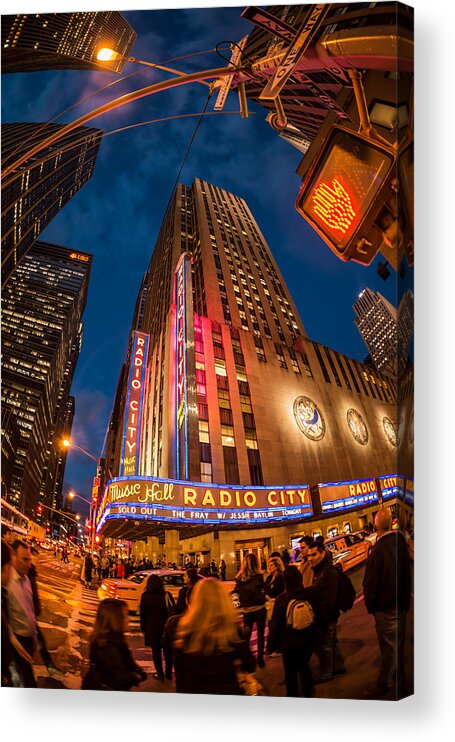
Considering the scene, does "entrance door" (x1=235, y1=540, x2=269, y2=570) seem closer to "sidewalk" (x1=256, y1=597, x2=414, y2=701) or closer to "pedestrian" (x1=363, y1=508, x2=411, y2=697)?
"sidewalk" (x1=256, y1=597, x2=414, y2=701)

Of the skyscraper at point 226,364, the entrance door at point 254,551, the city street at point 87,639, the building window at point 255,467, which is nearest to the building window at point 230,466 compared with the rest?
the skyscraper at point 226,364

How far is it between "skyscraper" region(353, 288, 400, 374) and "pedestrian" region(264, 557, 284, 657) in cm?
234

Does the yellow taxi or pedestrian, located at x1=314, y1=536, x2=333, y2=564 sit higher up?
pedestrian, located at x1=314, y1=536, x2=333, y2=564

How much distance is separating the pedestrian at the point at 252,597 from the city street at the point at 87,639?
29 centimetres

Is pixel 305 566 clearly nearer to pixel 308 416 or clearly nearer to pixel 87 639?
pixel 308 416

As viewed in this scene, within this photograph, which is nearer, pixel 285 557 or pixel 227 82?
pixel 285 557

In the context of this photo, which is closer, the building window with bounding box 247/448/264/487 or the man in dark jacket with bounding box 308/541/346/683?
the man in dark jacket with bounding box 308/541/346/683

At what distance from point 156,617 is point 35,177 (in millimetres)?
5707

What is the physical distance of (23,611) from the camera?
5832 millimetres

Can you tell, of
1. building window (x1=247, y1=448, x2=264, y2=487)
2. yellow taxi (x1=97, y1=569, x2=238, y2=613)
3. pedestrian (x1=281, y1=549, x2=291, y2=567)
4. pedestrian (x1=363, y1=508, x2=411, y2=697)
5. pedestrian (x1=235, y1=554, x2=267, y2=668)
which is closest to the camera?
pedestrian (x1=363, y1=508, x2=411, y2=697)

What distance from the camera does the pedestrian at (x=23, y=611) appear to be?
575 centimetres

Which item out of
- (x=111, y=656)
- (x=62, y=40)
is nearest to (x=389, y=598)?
(x=111, y=656)

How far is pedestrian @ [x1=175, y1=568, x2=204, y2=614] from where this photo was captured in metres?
5.48

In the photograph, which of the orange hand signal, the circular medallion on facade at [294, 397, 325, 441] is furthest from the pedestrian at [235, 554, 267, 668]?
the orange hand signal
